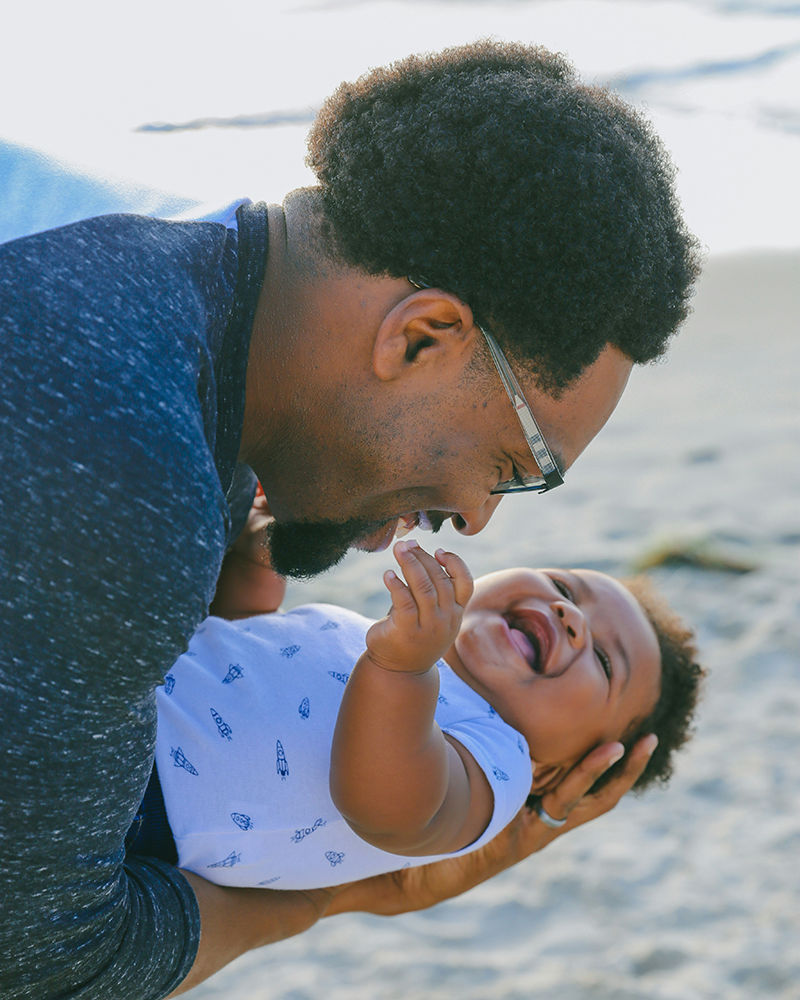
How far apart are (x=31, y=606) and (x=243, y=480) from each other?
151 cm

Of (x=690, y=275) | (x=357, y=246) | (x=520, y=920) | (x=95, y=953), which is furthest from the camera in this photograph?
(x=520, y=920)

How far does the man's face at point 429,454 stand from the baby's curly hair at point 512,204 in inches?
3.6

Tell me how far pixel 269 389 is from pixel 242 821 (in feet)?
3.27

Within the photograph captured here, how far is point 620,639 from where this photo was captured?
Result: 3.28 meters

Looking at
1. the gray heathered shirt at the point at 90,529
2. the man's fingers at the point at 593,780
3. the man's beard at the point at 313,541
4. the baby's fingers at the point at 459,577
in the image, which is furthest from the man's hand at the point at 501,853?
the gray heathered shirt at the point at 90,529

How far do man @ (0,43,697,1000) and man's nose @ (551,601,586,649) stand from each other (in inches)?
37.1

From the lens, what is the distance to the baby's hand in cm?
213

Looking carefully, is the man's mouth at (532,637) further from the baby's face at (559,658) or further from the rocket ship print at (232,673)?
the rocket ship print at (232,673)

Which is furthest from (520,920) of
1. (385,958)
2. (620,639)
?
(620,639)

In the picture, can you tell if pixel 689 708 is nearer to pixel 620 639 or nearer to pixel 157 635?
pixel 620 639

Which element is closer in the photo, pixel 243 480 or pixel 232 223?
pixel 232 223

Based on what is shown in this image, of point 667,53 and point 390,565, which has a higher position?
point 667,53

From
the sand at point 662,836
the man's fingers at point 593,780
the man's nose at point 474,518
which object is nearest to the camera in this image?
the man's nose at point 474,518

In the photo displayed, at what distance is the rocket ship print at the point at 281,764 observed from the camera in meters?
2.38
